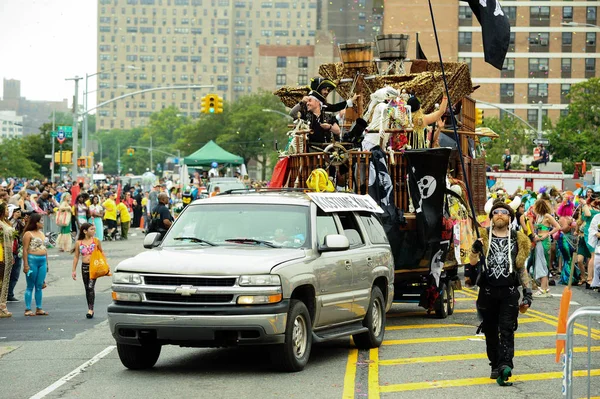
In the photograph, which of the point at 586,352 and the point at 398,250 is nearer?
the point at 586,352

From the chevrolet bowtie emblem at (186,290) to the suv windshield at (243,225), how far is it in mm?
1129

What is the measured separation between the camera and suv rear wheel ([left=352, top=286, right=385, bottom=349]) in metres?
12.6

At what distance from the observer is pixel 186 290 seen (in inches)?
404

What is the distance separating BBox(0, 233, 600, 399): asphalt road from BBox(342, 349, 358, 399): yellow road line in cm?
1

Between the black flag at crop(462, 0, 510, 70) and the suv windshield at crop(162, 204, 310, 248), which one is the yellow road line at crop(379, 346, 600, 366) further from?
the black flag at crop(462, 0, 510, 70)

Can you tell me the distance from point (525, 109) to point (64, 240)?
74003 millimetres

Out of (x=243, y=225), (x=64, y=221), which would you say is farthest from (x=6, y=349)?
(x=64, y=221)

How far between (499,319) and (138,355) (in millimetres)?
3743

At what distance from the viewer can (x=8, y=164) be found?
86875 millimetres

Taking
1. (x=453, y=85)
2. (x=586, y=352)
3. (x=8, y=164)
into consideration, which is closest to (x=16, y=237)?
(x=453, y=85)

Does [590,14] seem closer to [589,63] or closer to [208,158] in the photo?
[589,63]

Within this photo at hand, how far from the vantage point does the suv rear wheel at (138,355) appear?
35.9 feet

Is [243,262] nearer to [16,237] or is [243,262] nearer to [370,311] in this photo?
[370,311]

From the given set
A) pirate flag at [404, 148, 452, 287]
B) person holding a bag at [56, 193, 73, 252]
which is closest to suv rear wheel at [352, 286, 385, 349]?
pirate flag at [404, 148, 452, 287]
